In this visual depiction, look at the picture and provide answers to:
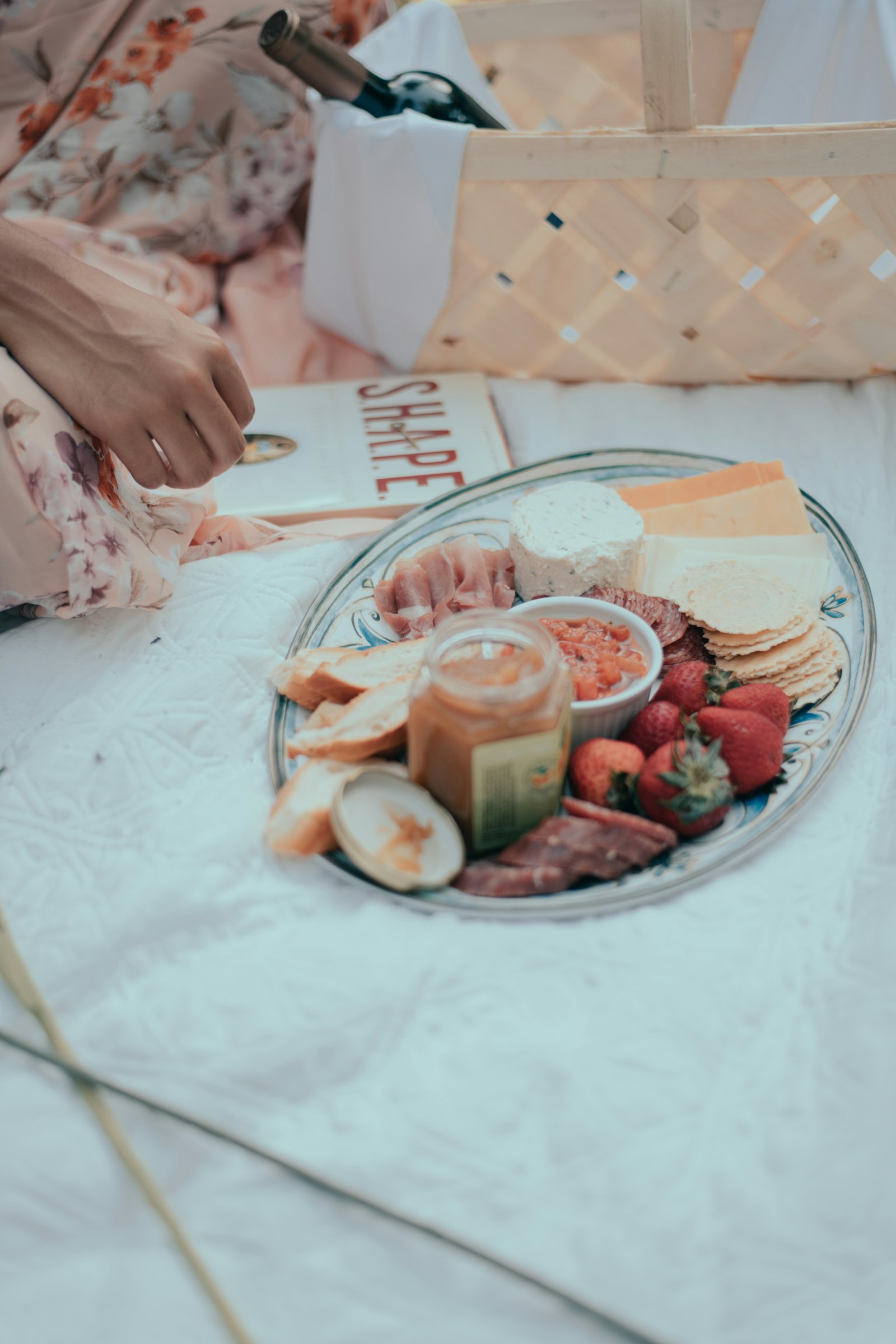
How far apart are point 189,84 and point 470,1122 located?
1.45 m

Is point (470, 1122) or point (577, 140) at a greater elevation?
point (577, 140)

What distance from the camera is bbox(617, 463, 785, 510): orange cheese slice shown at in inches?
45.9

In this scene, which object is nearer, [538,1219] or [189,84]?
[538,1219]

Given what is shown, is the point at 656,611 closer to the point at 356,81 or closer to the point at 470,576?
the point at 470,576

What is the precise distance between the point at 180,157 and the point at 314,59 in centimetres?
34

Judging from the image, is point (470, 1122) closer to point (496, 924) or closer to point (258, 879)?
point (496, 924)

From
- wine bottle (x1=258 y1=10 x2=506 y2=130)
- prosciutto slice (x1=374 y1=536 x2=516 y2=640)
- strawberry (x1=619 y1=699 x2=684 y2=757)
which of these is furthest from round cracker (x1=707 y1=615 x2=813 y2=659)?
wine bottle (x1=258 y1=10 x2=506 y2=130)

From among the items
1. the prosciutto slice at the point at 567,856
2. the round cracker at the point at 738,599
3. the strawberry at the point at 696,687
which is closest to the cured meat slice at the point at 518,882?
the prosciutto slice at the point at 567,856

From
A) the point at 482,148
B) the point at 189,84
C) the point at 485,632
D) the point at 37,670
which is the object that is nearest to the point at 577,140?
the point at 482,148

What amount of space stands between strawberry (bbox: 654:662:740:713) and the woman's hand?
0.50 m

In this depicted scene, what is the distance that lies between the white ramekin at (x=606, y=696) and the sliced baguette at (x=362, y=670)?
109 millimetres

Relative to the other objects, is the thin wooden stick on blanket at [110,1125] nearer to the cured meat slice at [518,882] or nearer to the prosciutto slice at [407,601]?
the cured meat slice at [518,882]

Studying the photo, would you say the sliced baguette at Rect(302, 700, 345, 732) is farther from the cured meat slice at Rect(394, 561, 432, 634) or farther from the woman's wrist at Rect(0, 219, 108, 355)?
the woman's wrist at Rect(0, 219, 108, 355)

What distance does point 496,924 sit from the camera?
2.51 feet
